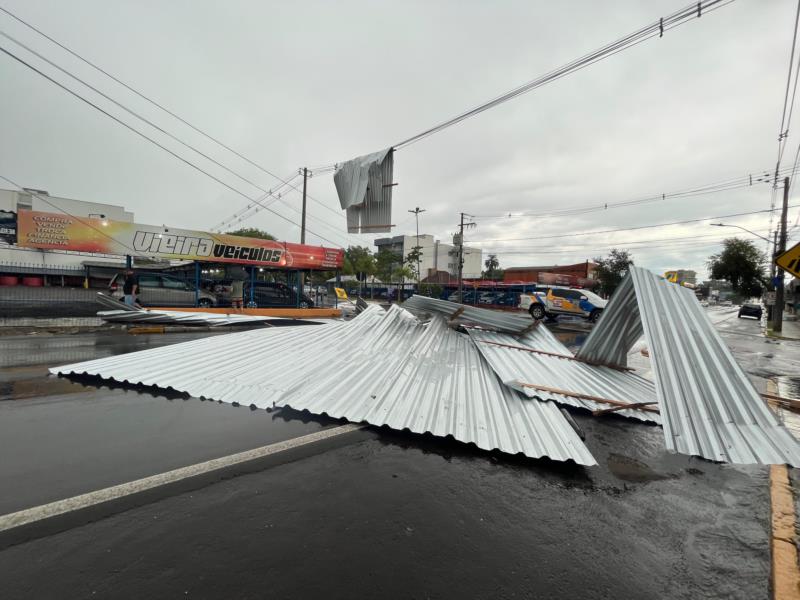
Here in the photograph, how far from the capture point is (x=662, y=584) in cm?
183

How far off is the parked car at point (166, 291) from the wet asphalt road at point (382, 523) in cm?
1394

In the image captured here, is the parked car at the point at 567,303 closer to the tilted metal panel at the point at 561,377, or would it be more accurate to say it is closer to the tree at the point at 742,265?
the tilted metal panel at the point at 561,377

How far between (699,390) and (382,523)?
10.1 feet

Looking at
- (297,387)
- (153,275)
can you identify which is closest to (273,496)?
(297,387)

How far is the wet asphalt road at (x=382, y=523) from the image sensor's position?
68.6 inches

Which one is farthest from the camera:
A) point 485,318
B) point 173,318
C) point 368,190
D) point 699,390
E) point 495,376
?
point 173,318

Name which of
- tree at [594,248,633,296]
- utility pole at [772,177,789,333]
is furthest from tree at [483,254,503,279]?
utility pole at [772,177,789,333]

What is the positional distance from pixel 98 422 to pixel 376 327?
13.0 feet

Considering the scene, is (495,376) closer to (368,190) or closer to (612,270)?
(368,190)

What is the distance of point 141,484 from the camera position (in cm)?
246

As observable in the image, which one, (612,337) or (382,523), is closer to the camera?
(382,523)

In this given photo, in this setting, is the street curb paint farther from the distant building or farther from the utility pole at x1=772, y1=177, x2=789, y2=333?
the distant building

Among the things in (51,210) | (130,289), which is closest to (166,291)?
(130,289)

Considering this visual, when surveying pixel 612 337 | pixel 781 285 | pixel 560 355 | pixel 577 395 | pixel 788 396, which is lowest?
pixel 788 396
